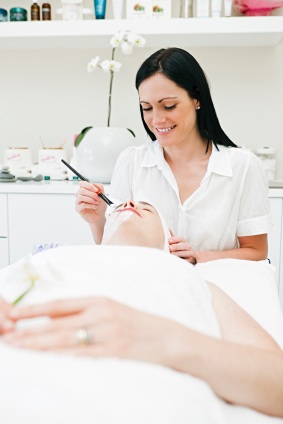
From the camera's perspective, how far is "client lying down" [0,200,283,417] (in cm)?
62

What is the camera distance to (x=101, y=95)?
9.13 ft

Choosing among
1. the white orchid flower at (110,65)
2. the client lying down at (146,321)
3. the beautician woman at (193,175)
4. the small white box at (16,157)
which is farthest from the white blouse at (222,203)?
the small white box at (16,157)

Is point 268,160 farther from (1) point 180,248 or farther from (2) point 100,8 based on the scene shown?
(1) point 180,248

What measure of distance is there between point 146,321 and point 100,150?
72.1 inches

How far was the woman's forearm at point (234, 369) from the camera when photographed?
0.65 m

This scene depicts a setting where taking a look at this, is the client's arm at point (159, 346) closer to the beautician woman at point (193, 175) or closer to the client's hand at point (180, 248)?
the client's hand at point (180, 248)

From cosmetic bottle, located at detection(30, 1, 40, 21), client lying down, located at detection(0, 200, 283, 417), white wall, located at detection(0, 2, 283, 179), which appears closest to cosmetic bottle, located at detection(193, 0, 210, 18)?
white wall, located at detection(0, 2, 283, 179)

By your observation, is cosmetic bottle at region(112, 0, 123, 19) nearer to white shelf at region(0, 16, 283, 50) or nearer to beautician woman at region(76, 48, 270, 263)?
white shelf at region(0, 16, 283, 50)

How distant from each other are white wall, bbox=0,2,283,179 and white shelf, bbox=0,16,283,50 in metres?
0.11

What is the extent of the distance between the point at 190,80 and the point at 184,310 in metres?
0.94

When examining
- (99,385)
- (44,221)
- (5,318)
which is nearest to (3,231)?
(44,221)

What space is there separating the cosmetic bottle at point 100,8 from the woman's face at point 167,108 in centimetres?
114

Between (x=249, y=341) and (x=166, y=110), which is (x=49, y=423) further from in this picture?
(x=166, y=110)

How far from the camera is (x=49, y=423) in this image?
0.54 m
